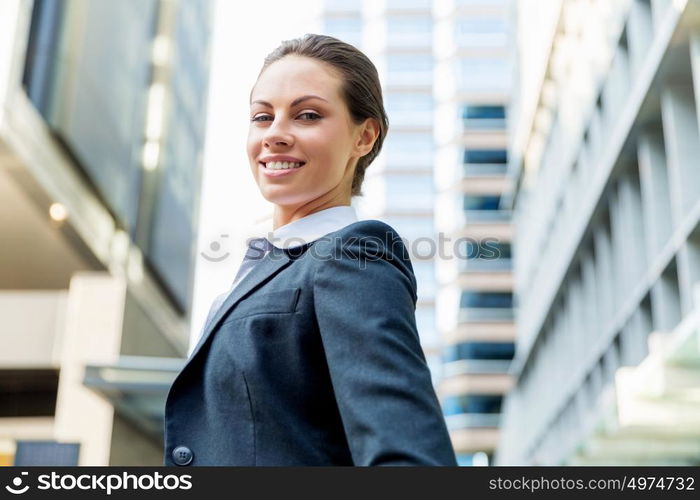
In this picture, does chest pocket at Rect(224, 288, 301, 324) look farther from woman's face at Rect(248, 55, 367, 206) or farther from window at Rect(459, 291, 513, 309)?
window at Rect(459, 291, 513, 309)

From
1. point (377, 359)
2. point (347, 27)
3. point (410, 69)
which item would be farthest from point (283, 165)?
point (347, 27)

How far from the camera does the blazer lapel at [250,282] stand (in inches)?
61.5

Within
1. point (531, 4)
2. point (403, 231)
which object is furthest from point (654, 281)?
point (403, 231)

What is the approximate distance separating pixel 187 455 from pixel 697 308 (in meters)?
9.41

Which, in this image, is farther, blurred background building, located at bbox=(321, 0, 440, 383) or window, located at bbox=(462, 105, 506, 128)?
blurred background building, located at bbox=(321, 0, 440, 383)

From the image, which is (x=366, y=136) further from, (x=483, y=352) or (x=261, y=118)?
(x=483, y=352)

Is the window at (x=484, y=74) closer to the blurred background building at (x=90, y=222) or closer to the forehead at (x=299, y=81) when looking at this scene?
the blurred background building at (x=90, y=222)

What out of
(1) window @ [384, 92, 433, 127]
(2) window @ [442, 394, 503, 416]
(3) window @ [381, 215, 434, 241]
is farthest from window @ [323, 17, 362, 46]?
(2) window @ [442, 394, 503, 416]

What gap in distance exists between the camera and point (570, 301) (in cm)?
2420

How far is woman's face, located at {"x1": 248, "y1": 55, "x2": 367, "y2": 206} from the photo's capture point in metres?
1.70

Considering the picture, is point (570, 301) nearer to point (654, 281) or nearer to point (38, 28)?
point (654, 281)

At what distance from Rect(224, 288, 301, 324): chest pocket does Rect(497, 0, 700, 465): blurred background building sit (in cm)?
935

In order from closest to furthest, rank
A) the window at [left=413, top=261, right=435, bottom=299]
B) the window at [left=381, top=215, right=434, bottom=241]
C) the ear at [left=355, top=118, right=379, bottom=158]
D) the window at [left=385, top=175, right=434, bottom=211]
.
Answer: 1. the ear at [left=355, top=118, right=379, bottom=158]
2. the window at [left=413, top=261, right=435, bottom=299]
3. the window at [left=381, top=215, right=434, bottom=241]
4. the window at [left=385, top=175, right=434, bottom=211]

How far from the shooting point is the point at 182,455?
1475 millimetres
